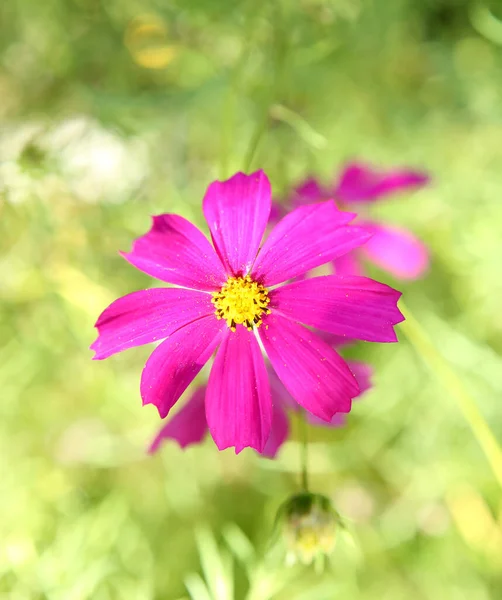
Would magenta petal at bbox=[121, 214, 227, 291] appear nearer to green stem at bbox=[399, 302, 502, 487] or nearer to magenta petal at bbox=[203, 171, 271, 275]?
magenta petal at bbox=[203, 171, 271, 275]

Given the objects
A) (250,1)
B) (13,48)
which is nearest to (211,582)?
(250,1)

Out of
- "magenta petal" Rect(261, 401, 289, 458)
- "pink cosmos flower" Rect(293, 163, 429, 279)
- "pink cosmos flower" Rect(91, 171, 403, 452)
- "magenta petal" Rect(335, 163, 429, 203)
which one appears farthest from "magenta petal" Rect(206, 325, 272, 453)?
"magenta petal" Rect(335, 163, 429, 203)

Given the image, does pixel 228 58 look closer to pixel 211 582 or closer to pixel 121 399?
pixel 121 399

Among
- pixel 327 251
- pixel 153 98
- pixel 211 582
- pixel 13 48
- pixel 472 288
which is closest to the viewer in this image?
pixel 327 251

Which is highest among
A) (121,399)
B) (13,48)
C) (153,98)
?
(13,48)

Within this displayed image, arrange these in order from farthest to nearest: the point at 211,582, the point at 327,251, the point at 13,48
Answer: the point at 13,48, the point at 211,582, the point at 327,251

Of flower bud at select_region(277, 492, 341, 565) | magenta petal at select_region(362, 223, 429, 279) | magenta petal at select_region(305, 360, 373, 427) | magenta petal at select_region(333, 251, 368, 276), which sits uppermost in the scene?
magenta petal at select_region(362, 223, 429, 279)

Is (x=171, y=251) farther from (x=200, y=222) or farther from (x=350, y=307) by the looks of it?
(x=200, y=222)

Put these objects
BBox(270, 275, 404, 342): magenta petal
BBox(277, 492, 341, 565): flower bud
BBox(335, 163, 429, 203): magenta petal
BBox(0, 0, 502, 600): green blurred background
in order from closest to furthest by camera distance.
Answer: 1. BBox(270, 275, 404, 342): magenta petal
2. BBox(277, 492, 341, 565): flower bud
3. BBox(335, 163, 429, 203): magenta petal
4. BBox(0, 0, 502, 600): green blurred background

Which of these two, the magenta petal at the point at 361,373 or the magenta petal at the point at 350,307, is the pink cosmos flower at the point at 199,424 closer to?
the magenta petal at the point at 361,373
